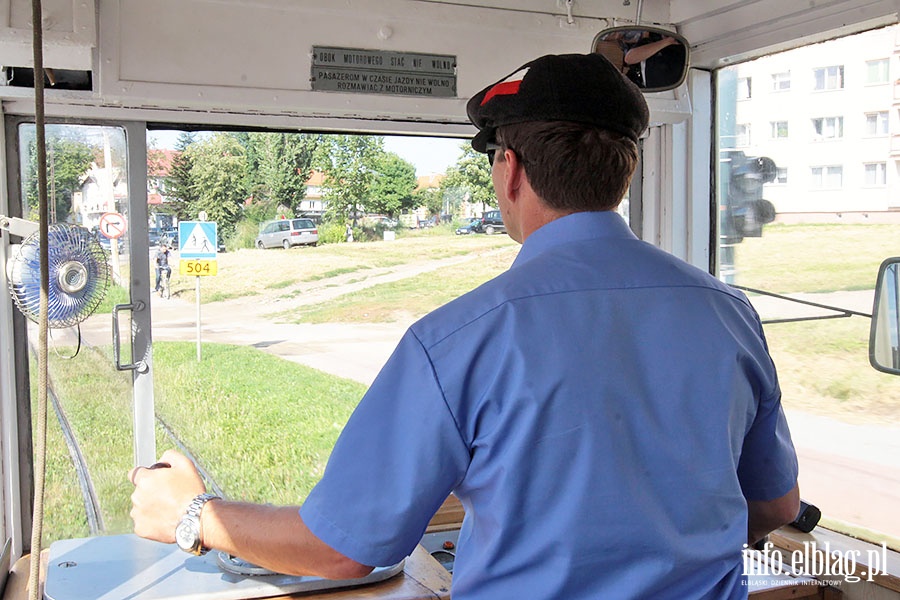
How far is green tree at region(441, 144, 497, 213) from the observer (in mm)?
3338

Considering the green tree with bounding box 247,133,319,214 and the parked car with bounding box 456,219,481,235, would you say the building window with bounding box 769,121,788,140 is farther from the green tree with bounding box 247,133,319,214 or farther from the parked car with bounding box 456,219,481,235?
the green tree with bounding box 247,133,319,214

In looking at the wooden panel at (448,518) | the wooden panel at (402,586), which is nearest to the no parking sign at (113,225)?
the wooden panel at (402,586)

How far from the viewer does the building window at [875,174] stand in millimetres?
2340

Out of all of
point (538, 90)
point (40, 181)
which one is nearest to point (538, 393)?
point (538, 90)

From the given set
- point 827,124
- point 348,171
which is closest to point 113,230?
point 348,171

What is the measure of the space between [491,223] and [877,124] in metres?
1.58

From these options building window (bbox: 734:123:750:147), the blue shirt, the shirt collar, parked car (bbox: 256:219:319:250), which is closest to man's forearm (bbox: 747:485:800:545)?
the blue shirt

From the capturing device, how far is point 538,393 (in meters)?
1.04

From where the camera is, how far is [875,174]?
237 centimetres

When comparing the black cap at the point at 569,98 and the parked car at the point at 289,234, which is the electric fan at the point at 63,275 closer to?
the parked car at the point at 289,234

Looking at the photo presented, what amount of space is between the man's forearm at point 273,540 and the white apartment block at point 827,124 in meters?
1.95

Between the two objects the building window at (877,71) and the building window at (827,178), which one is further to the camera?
the building window at (827,178)

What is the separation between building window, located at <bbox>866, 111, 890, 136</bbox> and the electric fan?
2.22m

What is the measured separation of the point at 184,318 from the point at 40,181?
82.1 inches
